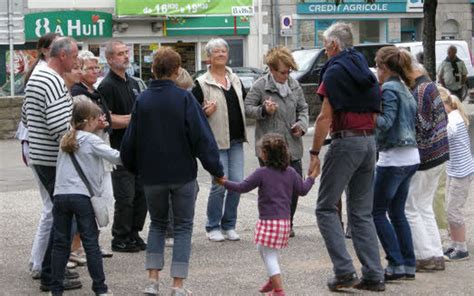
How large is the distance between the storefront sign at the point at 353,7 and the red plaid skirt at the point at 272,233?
106ft

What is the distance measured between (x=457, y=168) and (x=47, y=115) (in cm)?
359

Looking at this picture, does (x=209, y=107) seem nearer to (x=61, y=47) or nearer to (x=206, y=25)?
(x=61, y=47)

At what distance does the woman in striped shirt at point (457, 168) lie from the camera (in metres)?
8.38

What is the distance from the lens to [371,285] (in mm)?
7148

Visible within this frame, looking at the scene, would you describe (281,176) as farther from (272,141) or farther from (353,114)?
(353,114)

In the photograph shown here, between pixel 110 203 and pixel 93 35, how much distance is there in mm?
28925

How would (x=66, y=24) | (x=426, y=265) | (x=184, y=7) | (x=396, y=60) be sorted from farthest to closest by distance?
(x=184, y=7) → (x=66, y=24) → (x=426, y=265) → (x=396, y=60)

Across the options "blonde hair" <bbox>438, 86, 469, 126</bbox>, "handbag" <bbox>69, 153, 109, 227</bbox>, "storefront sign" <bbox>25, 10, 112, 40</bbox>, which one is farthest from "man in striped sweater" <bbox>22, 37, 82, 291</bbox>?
"storefront sign" <bbox>25, 10, 112, 40</bbox>

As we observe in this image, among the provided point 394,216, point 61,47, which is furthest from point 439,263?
point 61,47

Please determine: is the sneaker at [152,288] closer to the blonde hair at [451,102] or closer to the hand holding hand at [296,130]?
the hand holding hand at [296,130]

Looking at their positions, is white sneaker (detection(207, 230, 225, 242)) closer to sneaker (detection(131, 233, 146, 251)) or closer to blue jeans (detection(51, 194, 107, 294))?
sneaker (detection(131, 233, 146, 251))

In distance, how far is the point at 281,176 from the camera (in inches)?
269

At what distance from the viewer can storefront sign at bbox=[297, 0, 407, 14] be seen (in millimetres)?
38938

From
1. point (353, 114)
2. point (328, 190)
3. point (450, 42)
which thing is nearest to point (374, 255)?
point (328, 190)
